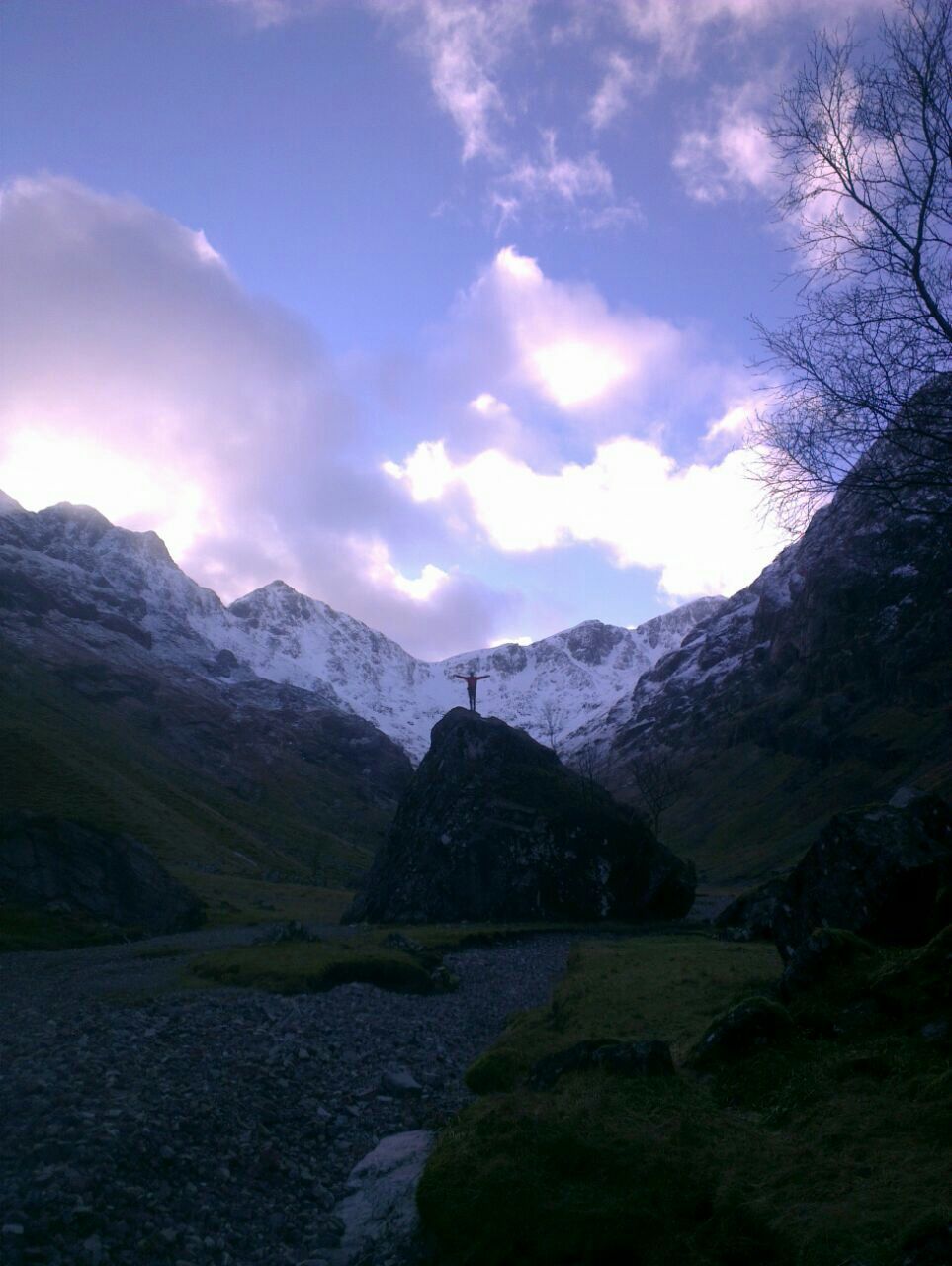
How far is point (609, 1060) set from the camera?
11727 mm

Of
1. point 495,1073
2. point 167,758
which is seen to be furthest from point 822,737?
point 495,1073

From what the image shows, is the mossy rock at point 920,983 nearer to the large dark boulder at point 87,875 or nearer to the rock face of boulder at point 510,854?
the rock face of boulder at point 510,854

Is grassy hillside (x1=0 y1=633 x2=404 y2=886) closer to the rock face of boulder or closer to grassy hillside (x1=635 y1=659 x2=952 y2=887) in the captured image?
the rock face of boulder

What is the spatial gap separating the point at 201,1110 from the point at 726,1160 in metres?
7.44

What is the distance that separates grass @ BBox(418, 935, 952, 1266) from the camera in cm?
754

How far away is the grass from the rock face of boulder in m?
35.9

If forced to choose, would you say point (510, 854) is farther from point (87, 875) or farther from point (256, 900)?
point (87, 875)

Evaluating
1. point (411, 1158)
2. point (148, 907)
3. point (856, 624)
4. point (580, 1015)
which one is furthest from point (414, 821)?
point (856, 624)

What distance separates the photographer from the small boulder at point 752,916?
1280 inches

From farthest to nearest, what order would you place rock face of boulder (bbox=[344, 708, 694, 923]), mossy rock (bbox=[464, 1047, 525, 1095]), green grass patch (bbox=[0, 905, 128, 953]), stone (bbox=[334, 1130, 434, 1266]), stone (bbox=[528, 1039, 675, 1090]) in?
1. rock face of boulder (bbox=[344, 708, 694, 923])
2. green grass patch (bbox=[0, 905, 128, 953])
3. mossy rock (bbox=[464, 1047, 525, 1095])
4. stone (bbox=[528, 1039, 675, 1090])
5. stone (bbox=[334, 1130, 434, 1266])

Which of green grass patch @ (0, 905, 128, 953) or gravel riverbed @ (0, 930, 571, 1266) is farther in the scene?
green grass patch @ (0, 905, 128, 953)


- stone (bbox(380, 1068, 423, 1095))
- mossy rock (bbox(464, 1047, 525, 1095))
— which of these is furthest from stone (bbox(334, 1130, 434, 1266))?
stone (bbox(380, 1068, 423, 1095))

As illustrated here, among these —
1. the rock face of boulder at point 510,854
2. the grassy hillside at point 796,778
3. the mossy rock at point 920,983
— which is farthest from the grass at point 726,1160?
the grassy hillside at point 796,778

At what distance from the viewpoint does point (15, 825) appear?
136 feet
